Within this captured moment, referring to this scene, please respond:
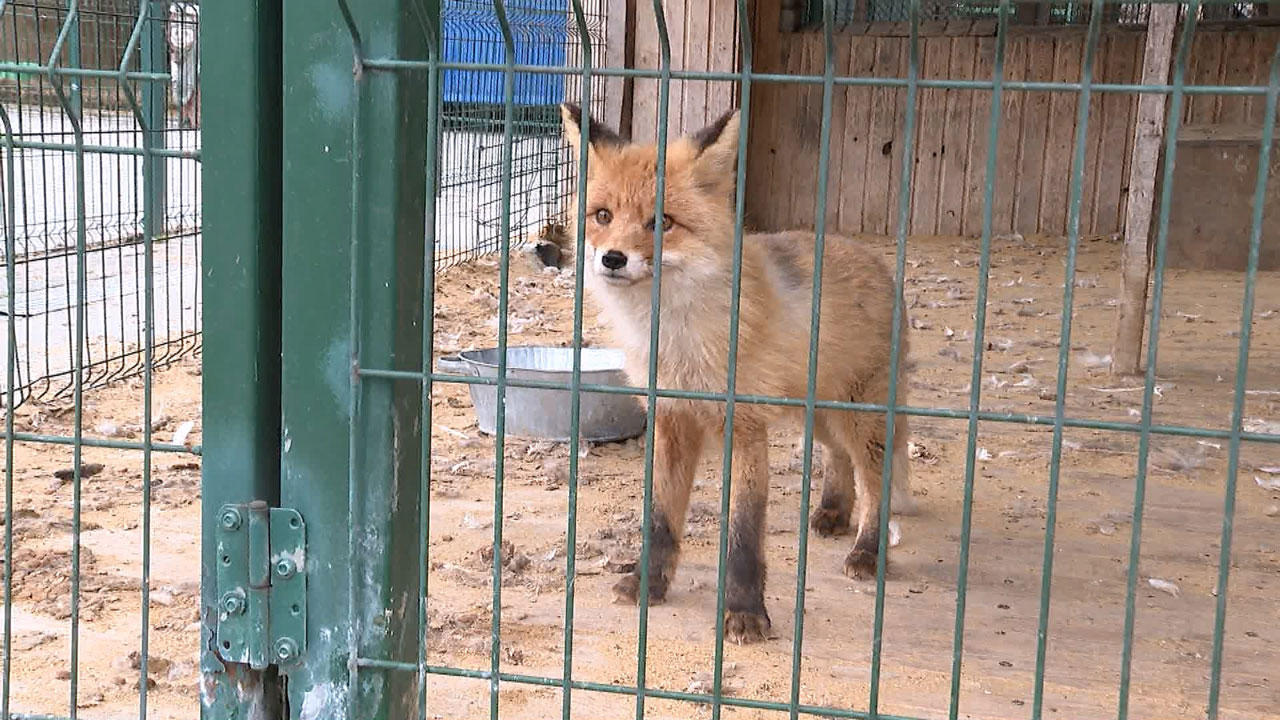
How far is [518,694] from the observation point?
10.2ft

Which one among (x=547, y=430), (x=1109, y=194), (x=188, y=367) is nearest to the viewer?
(x=547, y=430)

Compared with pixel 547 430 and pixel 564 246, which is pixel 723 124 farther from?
pixel 564 246

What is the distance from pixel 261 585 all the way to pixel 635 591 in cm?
173

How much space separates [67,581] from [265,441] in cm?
178

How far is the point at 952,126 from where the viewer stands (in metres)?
11.5

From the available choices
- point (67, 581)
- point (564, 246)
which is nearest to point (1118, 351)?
point (564, 246)

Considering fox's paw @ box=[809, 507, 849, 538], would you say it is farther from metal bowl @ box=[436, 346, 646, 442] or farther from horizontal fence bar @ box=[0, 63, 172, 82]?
horizontal fence bar @ box=[0, 63, 172, 82]

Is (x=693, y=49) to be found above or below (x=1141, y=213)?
above

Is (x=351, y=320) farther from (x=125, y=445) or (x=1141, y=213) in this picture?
(x=1141, y=213)

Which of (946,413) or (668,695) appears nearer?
(946,413)

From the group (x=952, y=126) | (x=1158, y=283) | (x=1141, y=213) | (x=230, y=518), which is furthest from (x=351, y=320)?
(x=952, y=126)

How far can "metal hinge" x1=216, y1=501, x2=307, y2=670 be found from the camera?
225 cm

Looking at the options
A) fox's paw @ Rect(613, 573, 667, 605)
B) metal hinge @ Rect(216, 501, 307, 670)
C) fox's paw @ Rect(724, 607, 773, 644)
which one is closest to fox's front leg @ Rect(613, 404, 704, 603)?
fox's paw @ Rect(613, 573, 667, 605)

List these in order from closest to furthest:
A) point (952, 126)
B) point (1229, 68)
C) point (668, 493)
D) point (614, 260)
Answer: point (614, 260)
point (668, 493)
point (1229, 68)
point (952, 126)
